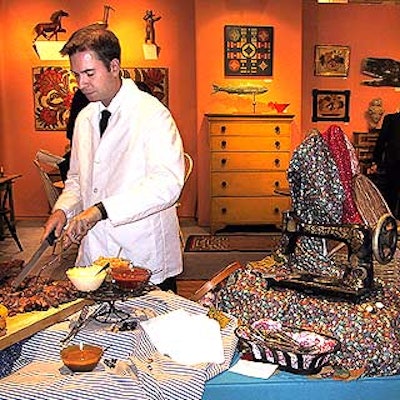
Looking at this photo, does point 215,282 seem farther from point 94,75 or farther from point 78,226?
point 94,75

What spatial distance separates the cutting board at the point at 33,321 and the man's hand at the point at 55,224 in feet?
0.99

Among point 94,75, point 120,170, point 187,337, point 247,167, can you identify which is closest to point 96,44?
point 94,75

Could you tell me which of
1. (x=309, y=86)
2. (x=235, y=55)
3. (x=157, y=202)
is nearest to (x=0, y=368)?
(x=157, y=202)

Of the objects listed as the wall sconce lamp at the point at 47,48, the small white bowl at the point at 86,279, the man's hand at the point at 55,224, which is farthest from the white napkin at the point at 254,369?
the wall sconce lamp at the point at 47,48

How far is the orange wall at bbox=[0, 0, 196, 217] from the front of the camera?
7.35 m

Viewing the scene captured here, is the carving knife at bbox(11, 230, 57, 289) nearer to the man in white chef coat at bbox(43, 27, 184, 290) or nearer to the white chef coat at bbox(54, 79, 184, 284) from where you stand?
the man in white chef coat at bbox(43, 27, 184, 290)

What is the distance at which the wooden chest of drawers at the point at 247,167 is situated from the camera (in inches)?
258

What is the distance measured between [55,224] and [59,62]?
19.3 ft

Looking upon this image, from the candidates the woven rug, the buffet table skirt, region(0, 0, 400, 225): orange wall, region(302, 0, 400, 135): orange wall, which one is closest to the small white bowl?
the buffet table skirt

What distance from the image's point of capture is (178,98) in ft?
24.7

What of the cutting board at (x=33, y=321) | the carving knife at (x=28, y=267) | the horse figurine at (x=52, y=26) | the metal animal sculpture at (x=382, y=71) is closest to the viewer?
the cutting board at (x=33, y=321)

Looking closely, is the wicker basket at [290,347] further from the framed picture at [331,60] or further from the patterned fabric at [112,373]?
the framed picture at [331,60]

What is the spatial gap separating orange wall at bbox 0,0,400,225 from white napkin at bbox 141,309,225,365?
5535 mm

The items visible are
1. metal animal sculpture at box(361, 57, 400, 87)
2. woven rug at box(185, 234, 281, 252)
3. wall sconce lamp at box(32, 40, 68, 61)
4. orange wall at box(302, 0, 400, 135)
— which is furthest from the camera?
metal animal sculpture at box(361, 57, 400, 87)
